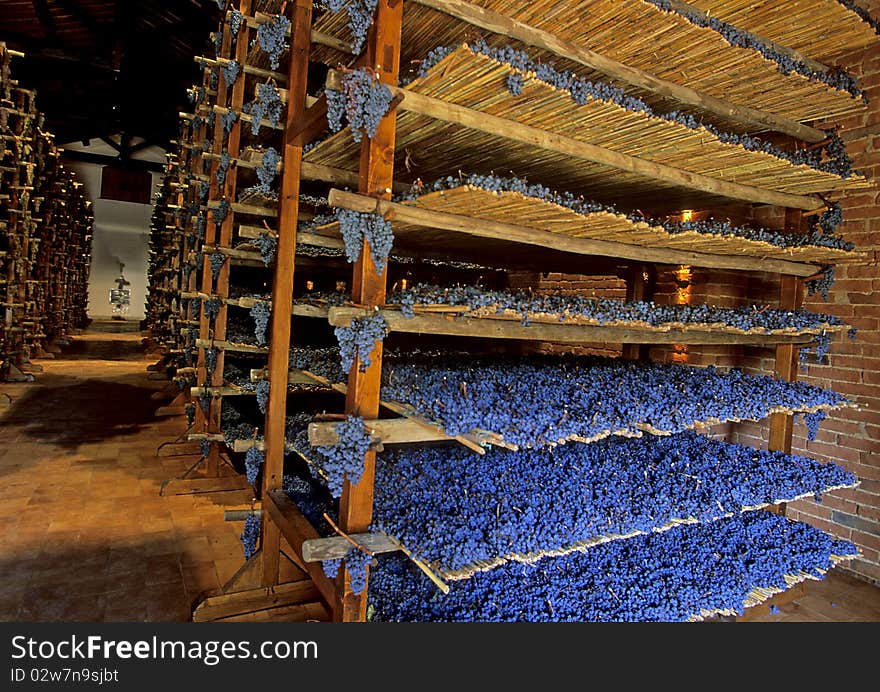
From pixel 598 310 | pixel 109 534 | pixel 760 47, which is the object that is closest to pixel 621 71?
pixel 760 47

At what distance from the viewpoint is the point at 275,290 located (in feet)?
12.4

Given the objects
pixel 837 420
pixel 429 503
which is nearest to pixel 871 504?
pixel 837 420

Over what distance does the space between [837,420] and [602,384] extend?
2.83 meters

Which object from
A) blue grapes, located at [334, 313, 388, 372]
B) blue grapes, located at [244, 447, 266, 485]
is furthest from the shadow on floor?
blue grapes, located at [334, 313, 388, 372]

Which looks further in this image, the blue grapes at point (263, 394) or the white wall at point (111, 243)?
the white wall at point (111, 243)

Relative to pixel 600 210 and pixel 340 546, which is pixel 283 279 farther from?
pixel 600 210

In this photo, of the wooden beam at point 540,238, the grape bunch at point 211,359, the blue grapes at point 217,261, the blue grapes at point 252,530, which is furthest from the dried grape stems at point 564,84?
the grape bunch at point 211,359

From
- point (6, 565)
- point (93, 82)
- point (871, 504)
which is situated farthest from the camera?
point (93, 82)

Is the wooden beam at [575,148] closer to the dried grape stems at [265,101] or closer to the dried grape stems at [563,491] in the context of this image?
the dried grape stems at [265,101]

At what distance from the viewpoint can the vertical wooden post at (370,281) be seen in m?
2.53

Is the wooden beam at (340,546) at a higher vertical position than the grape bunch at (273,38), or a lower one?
lower

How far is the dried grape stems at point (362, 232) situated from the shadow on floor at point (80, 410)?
606 cm

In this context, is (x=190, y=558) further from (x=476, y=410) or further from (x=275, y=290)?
(x=476, y=410)

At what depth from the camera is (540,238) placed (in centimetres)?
318
